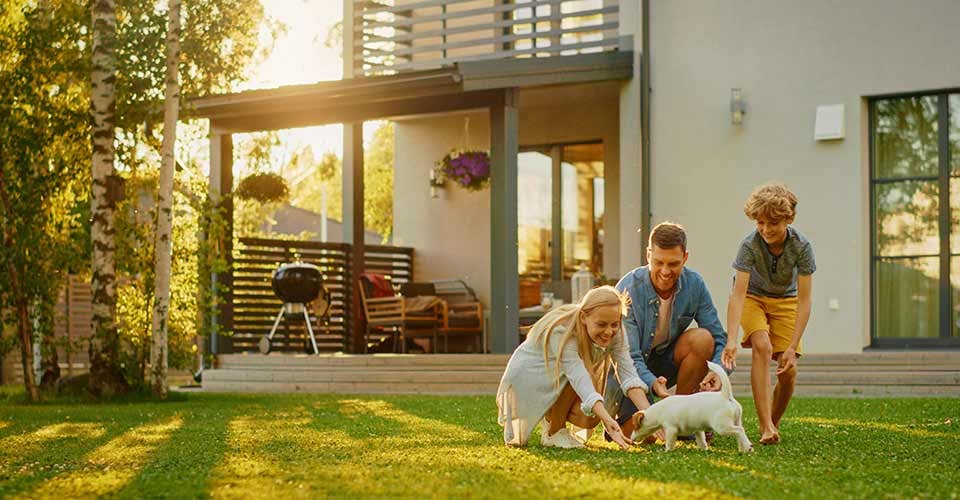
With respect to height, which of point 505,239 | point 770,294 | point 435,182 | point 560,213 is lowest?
point 770,294

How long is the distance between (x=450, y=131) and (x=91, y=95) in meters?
6.68

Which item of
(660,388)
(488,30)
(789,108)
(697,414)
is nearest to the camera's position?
(697,414)

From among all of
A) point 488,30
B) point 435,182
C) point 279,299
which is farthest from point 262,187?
point 488,30

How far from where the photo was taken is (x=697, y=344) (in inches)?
237

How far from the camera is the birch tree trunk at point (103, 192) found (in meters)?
10.8

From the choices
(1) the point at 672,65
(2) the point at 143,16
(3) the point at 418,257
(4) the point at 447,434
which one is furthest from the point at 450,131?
(4) the point at 447,434

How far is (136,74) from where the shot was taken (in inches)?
446

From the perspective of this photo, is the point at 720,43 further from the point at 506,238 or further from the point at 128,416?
the point at 128,416

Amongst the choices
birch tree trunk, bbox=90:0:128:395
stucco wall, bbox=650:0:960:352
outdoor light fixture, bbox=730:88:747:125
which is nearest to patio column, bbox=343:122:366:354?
stucco wall, bbox=650:0:960:352

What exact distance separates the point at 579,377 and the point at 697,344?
30.4 inches

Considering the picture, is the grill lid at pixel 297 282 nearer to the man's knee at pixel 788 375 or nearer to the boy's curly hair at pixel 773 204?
the man's knee at pixel 788 375

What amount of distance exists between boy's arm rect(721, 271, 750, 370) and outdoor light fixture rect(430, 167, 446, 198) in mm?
10835

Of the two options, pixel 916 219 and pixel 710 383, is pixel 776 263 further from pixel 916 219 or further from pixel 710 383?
pixel 916 219

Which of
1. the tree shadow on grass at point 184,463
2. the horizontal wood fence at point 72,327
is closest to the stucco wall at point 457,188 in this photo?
the horizontal wood fence at point 72,327
